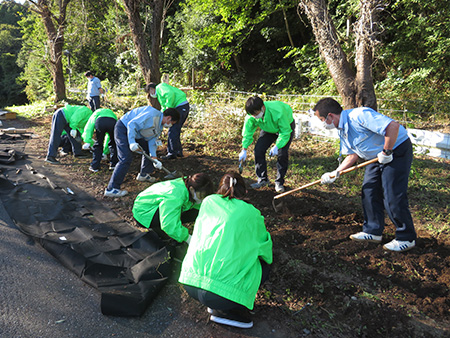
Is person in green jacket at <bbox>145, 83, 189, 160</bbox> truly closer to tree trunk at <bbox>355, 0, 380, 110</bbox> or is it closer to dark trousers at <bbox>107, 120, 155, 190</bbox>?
dark trousers at <bbox>107, 120, 155, 190</bbox>

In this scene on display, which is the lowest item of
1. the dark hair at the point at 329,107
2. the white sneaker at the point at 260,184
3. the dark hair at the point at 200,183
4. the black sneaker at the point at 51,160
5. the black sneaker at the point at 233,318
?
the black sneaker at the point at 233,318

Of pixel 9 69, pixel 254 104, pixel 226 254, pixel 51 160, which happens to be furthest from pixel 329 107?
pixel 9 69

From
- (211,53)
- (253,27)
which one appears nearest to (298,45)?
(253,27)

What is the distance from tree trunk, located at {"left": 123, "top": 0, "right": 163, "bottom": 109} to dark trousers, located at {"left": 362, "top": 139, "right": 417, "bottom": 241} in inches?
213

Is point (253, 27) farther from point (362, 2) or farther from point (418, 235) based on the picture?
point (418, 235)

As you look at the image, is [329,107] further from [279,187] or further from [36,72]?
[36,72]

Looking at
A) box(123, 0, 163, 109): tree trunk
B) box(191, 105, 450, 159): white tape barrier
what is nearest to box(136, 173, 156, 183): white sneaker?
box(123, 0, 163, 109): tree trunk

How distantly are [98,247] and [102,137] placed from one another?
9.48 feet

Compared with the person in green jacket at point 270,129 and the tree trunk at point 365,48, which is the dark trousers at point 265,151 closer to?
the person in green jacket at point 270,129

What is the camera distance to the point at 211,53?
13672mm

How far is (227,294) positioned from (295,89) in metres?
11.3

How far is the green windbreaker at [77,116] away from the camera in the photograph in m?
5.60

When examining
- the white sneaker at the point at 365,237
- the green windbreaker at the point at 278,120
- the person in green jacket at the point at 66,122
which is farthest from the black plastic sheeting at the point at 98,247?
the green windbreaker at the point at 278,120

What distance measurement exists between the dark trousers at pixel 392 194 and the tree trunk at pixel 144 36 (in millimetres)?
5408
